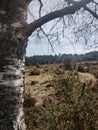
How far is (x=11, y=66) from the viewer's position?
5.65 m

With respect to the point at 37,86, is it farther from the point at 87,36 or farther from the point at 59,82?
the point at 87,36

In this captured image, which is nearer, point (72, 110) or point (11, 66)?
point (11, 66)

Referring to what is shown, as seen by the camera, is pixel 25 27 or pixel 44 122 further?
pixel 44 122

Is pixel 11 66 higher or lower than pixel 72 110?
higher

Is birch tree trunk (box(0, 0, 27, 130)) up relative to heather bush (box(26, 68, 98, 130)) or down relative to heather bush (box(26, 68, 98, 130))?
up

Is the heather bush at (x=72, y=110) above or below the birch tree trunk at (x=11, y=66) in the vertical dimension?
below

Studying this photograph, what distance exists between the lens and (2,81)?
18.3ft

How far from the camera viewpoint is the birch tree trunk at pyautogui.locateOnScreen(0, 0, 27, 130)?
5574mm

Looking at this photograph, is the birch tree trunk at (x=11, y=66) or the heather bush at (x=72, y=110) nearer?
the birch tree trunk at (x=11, y=66)

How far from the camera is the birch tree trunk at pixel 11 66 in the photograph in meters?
5.57

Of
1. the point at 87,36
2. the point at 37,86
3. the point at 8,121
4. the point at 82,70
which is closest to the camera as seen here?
the point at 8,121

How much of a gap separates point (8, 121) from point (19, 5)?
77.4 inches

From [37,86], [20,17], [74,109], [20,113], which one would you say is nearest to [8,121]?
[20,113]

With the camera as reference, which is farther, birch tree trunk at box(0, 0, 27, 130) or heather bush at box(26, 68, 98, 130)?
heather bush at box(26, 68, 98, 130)
